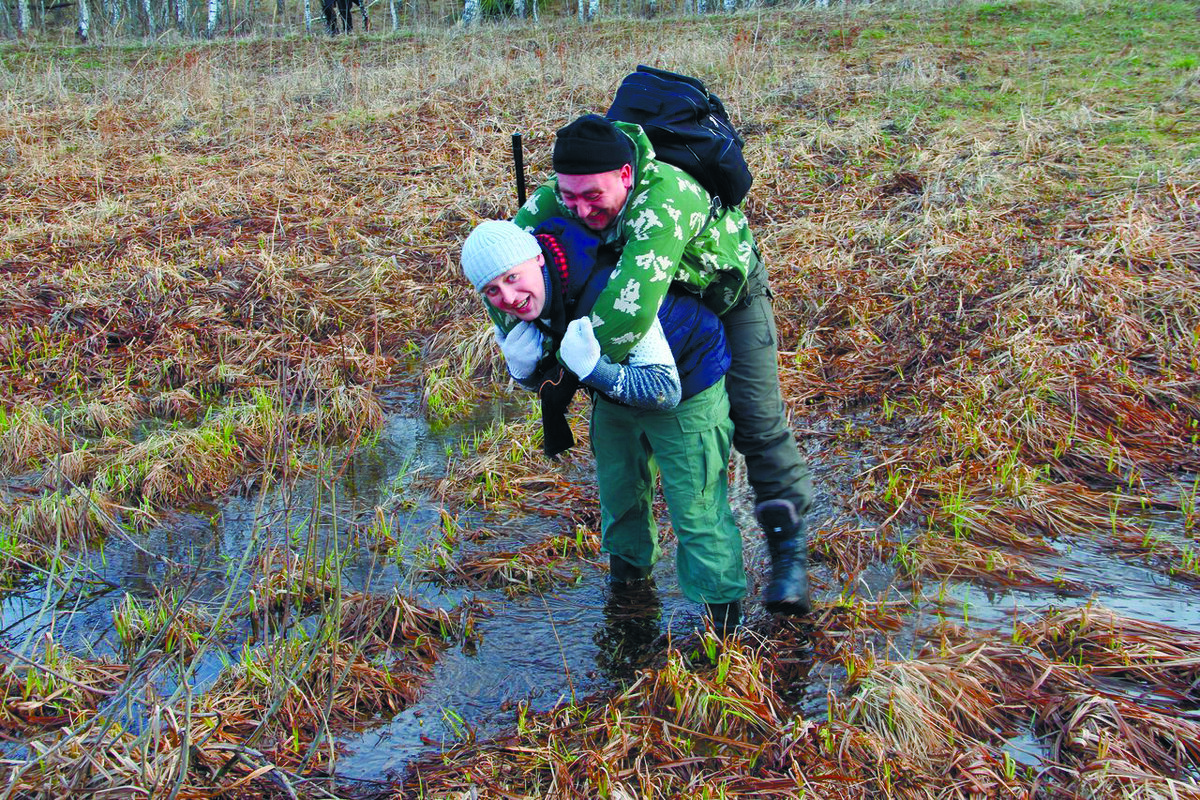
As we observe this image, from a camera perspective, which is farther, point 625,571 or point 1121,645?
point 625,571

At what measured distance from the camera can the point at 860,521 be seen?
4.33 m

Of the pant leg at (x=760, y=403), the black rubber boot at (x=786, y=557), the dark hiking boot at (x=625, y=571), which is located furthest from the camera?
the dark hiking boot at (x=625, y=571)

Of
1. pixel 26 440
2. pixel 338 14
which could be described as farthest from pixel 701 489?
pixel 338 14

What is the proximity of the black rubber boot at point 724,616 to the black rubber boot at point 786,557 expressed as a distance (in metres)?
0.14

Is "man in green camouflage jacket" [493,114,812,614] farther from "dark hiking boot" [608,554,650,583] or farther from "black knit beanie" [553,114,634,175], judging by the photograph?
"dark hiking boot" [608,554,650,583]

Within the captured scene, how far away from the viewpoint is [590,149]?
8.77 feet

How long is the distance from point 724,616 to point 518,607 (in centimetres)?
97

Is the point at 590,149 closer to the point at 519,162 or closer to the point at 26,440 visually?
the point at 519,162

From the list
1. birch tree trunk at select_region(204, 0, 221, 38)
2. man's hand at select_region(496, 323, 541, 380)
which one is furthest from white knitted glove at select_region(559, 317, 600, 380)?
birch tree trunk at select_region(204, 0, 221, 38)

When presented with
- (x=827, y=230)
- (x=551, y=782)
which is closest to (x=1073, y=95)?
(x=827, y=230)

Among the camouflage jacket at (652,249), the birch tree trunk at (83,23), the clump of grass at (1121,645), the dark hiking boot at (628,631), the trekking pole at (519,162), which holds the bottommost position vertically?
the dark hiking boot at (628,631)

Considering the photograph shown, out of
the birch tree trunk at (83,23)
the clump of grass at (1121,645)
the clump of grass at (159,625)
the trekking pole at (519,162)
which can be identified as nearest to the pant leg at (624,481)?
the trekking pole at (519,162)

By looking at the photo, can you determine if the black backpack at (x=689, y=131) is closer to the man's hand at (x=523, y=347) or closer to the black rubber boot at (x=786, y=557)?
the man's hand at (x=523, y=347)

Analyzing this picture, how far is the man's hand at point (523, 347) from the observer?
296 centimetres
